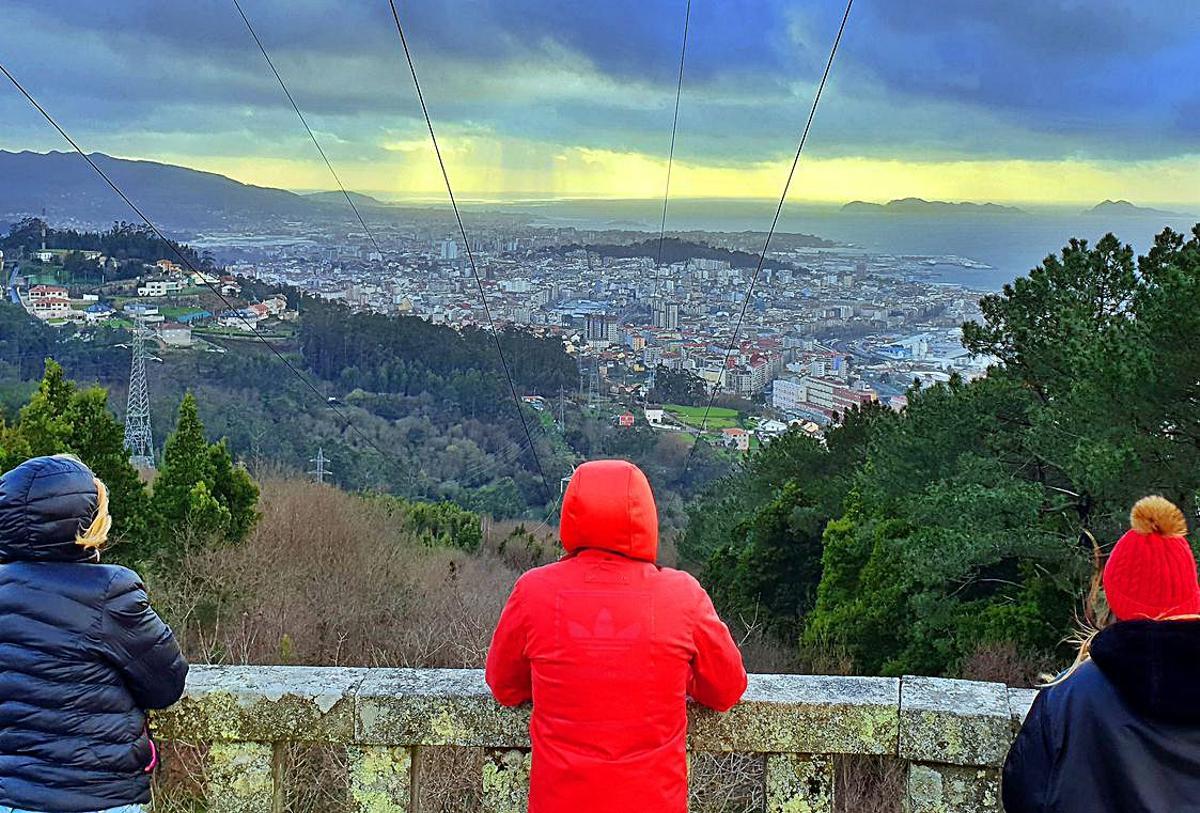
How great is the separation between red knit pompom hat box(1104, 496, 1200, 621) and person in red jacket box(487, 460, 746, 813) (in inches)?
Result: 32.2

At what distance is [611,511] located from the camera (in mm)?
2178

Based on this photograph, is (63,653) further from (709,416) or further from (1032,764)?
(709,416)

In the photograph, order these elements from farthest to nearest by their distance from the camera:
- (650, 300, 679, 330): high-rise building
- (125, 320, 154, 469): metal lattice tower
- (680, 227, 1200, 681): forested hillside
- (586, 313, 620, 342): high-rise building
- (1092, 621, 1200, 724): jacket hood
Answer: (586, 313, 620, 342): high-rise building
(650, 300, 679, 330): high-rise building
(125, 320, 154, 469): metal lattice tower
(680, 227, 1200, 681): forested hillside
(1092, 621, 1200, 724): jacket hood

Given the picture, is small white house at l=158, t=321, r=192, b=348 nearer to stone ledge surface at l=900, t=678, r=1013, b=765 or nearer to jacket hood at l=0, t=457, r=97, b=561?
jacket hood at l=0, t=457, r=97, b=561

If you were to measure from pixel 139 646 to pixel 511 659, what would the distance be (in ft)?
2.79

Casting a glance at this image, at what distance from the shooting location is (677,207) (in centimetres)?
3753

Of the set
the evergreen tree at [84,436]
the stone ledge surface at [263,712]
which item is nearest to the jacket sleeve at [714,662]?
the stone ledge surface at [263,712]

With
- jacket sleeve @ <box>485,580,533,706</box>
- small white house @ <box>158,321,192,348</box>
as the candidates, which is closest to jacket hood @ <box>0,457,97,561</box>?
jacket sleeve @ <box>485,580,533,706</box>

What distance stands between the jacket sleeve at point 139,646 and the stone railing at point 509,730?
18 centimetres

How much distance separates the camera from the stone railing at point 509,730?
92.0 inches

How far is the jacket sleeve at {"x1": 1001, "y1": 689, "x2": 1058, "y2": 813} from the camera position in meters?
2.02

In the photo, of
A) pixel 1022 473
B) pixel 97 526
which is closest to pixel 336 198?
pixel 1022 473

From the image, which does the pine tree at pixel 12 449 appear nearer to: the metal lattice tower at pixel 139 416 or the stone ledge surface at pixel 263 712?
the metal lattice tower at pixel 139 416

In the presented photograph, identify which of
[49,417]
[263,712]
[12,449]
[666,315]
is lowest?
[12,449]
